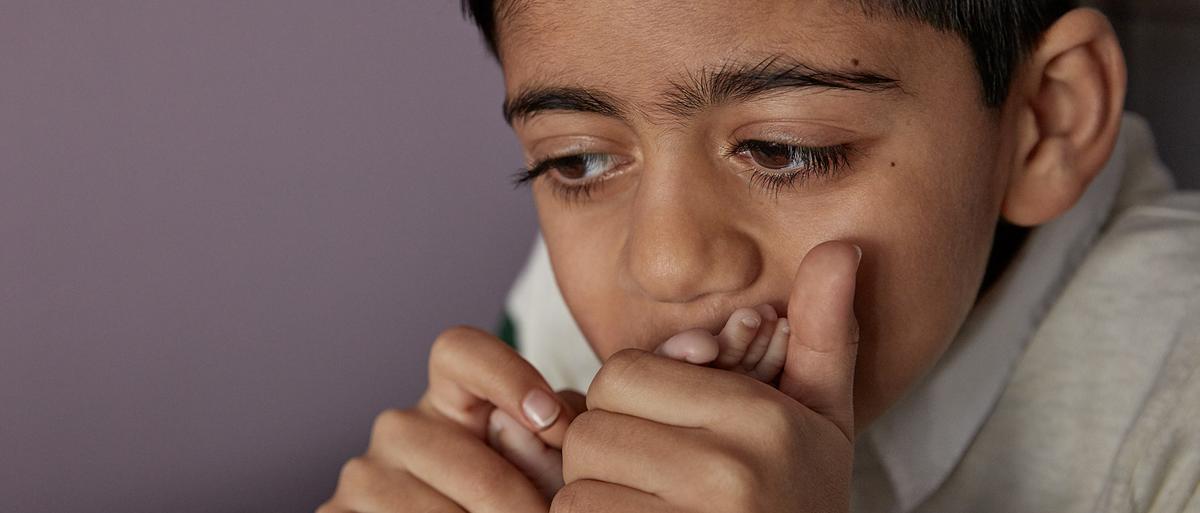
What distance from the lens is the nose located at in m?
0.69

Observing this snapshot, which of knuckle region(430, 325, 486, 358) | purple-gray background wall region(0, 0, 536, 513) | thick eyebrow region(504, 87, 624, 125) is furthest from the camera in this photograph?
purple-gray background wall region(0, 0, 536, 513)

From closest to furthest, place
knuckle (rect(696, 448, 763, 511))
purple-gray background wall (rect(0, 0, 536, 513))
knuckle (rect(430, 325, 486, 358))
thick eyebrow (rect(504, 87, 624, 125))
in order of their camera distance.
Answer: knuckle (rect(696, 448, 763, 511))
thick eyebrow (rect(504, 87, 624, 125))
knuckle (rect(430, 325, 486, 358))
purple-gray background wall (rect(0, 0, 536, 513))

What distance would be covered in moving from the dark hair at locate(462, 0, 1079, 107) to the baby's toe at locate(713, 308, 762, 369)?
20 cm

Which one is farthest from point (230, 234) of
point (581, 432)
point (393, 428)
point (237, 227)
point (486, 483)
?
point (581, 432)

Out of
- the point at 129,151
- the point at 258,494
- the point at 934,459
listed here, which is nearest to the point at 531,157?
the point at 934,459

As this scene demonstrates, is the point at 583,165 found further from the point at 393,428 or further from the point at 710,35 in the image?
the point at 393,428

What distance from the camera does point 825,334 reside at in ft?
2.22

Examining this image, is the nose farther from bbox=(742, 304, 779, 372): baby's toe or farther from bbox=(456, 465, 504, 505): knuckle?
bbox=(456, 465, 504, 505): knuckle

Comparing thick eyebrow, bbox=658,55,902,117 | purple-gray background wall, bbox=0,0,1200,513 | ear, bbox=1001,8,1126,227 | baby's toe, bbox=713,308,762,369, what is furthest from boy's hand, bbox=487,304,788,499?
purple-gray background wall, bbox=0,0,1200,513

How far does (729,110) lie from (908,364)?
0.23 metres

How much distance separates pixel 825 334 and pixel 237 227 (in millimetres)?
867

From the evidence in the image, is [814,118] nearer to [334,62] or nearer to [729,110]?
[729,110]

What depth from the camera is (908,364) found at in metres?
0.79

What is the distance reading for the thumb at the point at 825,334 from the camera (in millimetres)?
669
